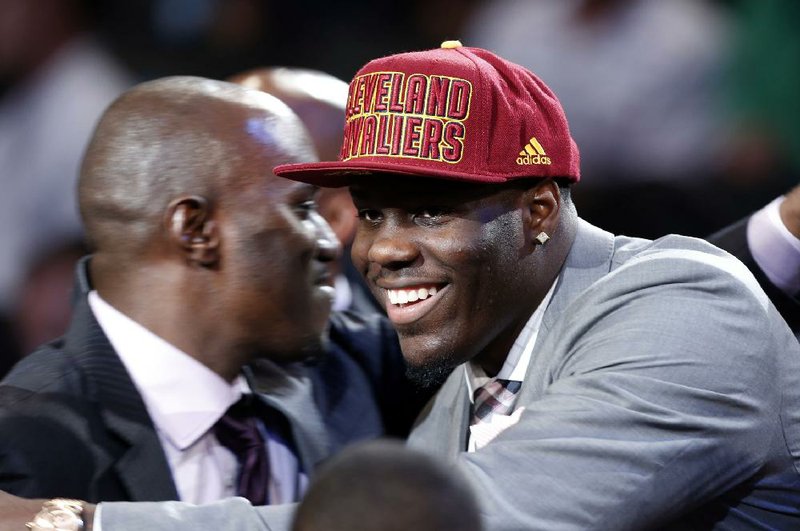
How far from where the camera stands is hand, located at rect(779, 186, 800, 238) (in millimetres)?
2555

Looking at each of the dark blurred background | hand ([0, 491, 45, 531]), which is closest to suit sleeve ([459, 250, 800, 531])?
hand ([0, 491, 45, 531])

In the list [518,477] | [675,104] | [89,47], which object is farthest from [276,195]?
[675,104]

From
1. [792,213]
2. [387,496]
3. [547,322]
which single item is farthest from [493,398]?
[387,496]

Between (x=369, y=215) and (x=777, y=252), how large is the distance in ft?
3.23

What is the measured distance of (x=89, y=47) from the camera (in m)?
4.06

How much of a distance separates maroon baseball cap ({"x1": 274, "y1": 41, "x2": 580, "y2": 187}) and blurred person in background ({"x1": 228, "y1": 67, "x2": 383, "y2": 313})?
1172 mm

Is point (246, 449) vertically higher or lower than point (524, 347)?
lower

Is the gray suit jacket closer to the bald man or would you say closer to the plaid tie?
the plaid tie

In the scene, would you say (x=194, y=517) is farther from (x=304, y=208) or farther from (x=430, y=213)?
(x=304, y=208)

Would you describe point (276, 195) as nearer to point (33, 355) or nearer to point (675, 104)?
point (33, 355)

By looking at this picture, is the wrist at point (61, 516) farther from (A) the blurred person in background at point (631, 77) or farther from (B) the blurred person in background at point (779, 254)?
(A) the blurred person in background at point (631, 77)

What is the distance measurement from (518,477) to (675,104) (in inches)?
109

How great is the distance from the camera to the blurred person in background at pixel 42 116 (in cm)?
383

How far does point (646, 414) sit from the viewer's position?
1730 mm
